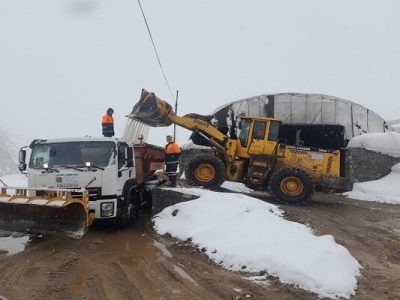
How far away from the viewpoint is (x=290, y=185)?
43.8 feet

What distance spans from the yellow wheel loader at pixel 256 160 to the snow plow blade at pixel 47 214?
5932mm

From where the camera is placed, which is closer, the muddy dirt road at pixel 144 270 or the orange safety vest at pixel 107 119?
the muddy dirt road at pixel 144 270

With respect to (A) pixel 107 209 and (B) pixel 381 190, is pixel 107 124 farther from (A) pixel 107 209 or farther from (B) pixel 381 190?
(B) pixel 381 190

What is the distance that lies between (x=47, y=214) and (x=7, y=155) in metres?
48.5

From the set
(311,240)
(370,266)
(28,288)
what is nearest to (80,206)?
(28,288)

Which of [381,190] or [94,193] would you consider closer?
[94,193]

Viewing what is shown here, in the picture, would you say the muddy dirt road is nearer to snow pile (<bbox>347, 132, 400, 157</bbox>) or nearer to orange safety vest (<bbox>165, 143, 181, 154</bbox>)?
orange safety vest (<bbox>165, 143, 181, 154</bbox>)

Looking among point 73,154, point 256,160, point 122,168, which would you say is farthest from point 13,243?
point 256,160

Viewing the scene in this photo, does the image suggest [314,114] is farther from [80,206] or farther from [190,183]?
[80,206]

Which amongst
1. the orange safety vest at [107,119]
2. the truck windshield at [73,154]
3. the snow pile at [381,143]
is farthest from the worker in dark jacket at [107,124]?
the snow pile at [381,143]

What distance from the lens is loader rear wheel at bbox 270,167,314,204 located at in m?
13.2

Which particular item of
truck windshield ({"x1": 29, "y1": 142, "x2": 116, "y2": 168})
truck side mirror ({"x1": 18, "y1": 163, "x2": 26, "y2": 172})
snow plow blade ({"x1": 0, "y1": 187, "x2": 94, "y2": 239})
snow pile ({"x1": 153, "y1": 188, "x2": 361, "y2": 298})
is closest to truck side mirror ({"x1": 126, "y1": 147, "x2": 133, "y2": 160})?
truck windshield ({"x1": 29, "y1": 142, "x2": 116, "y2": 168})

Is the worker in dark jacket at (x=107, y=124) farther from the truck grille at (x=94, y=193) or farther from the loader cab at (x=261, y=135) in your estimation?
the loader cab at (x=261, y=135)

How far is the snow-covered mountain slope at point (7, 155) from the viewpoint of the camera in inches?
1881
